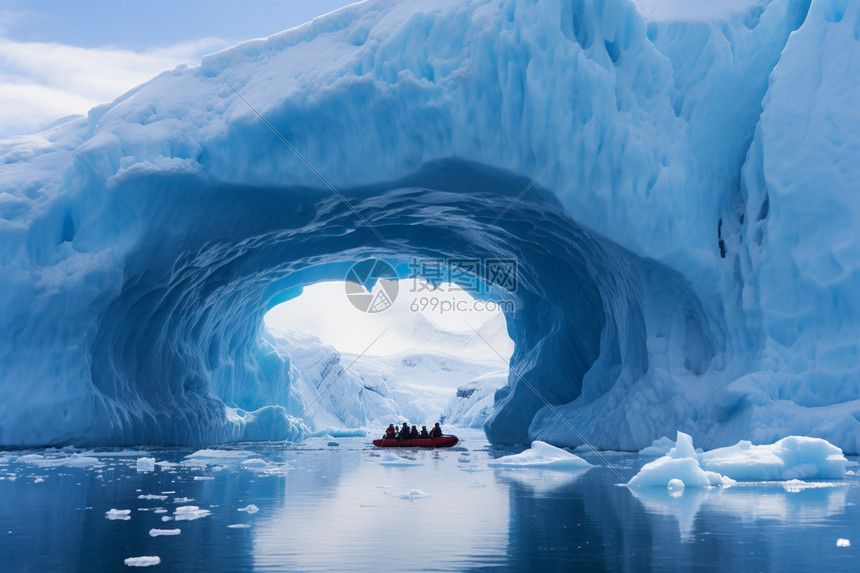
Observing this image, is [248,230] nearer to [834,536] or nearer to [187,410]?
[187,410]

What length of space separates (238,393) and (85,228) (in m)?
13.3

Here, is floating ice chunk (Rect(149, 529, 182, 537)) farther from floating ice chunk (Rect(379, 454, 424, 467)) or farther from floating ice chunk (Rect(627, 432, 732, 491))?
floating ice chunk (Rect(379, 454, 424, 467))

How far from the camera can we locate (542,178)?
14797mm

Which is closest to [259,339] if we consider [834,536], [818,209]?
[818,209]

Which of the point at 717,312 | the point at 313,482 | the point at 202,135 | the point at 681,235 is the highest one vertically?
the point at 202,135

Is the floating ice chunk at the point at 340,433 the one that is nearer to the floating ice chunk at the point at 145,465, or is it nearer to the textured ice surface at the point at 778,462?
the floating ice chunk at the point at 145,465

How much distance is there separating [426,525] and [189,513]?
1860 millimetres

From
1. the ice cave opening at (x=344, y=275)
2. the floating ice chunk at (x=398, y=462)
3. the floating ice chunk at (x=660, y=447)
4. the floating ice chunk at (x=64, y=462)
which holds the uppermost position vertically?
the ice cave opening at (x=344, y=275)

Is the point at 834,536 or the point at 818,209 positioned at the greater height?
the point at 818,209

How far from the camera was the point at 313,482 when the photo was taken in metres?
9.73

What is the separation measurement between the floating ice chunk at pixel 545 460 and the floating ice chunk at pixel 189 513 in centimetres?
669

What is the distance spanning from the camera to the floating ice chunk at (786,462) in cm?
965

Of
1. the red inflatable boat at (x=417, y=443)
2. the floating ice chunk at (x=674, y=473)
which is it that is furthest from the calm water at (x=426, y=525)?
the red inflatable boat at (x=417, y=443)

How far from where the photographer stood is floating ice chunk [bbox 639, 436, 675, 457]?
45.4ft
